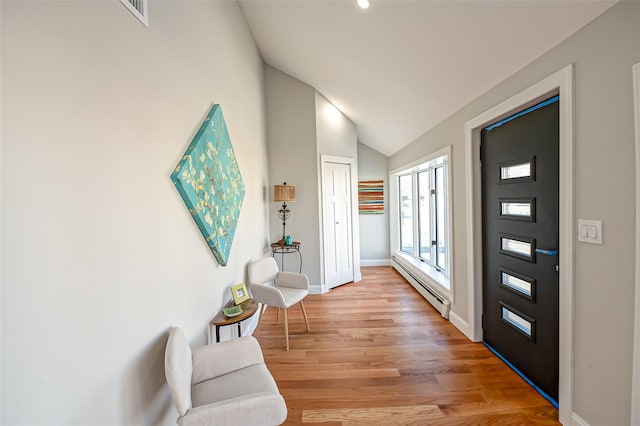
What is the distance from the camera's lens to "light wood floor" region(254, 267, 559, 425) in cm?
170

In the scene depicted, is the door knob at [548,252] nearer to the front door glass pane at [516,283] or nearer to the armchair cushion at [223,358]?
the front door glass pane at [516,283]

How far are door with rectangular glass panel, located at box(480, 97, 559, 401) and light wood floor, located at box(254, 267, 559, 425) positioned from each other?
0.26 metres

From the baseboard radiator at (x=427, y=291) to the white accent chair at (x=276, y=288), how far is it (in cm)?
156

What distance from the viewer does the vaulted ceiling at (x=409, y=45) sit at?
1.53 metres

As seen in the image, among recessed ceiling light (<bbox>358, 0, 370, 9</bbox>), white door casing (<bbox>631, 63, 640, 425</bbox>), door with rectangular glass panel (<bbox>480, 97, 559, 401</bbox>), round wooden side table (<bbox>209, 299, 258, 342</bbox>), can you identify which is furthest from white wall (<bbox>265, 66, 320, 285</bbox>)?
white door casing (<bbox>631, 63, 640, 425</bbox>)

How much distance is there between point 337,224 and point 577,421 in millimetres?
3190

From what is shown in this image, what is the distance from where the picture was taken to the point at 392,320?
9.92 ft

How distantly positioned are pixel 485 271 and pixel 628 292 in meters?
1.17

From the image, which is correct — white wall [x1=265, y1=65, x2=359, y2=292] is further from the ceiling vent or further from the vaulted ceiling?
the ceiling vent

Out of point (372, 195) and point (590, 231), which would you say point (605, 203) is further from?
point (372, 195)

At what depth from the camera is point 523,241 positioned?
1.91 metres

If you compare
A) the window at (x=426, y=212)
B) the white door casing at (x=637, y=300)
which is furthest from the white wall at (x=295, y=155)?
the white door casing at (x=637, y=300)

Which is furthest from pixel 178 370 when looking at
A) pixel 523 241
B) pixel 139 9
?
pixel 523 241

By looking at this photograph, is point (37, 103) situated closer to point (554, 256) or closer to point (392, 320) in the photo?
point (554, 256)
